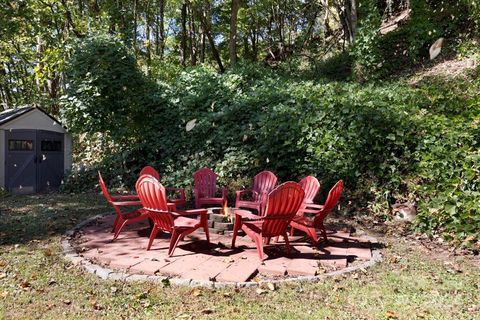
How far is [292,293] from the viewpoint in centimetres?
339

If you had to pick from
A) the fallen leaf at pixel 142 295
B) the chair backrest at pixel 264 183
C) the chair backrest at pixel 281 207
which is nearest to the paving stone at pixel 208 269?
the fallen leaf at pixel 142 295

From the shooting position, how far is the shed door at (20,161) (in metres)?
10.4

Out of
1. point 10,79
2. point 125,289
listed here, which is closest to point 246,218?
point 125,289

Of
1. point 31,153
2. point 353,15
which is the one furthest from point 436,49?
point 31,153

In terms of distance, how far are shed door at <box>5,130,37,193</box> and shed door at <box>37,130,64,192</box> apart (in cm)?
15

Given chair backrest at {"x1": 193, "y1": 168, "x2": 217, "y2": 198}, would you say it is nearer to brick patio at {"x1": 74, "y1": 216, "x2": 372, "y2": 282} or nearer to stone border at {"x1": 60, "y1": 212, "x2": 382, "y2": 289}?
brick patio at {"x1": 74, "y1": 216, "x2": 372, "y2": 282}

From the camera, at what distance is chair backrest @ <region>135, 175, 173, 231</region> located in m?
4.43

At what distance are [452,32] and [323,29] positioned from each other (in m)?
8.43

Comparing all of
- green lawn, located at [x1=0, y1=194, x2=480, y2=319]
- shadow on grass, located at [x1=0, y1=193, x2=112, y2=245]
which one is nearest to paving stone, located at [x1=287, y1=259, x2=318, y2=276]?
green lawn, located at [x1=0, y1=194, x2=480, y2=319]

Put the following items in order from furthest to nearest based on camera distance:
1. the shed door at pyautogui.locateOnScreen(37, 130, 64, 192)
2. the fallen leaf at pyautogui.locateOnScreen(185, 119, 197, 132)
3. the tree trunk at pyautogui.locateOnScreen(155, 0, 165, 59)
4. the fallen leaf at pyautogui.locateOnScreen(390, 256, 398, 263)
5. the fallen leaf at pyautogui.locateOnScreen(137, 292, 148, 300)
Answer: the tree trunk at pyautogui.locateOnScreen(155, 0, 165, 59), the shed door at pyautogui.locateOnScreen(37, 130, 64, 192), the fallen leaf at pyautogui.locateOnScreen(185, 119, 197, 132), the fallen leaf at pyautogui.locateOnScreen(390, 256, 398, 263), the fallen leaf at pyautogui.locateOnScreen(137, 292, 148, 300)

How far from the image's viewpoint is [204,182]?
6.70m

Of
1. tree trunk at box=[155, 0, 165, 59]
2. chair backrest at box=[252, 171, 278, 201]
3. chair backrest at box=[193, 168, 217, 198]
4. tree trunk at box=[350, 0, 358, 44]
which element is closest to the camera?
chair backrest at box=[252, 171, 278, 201]

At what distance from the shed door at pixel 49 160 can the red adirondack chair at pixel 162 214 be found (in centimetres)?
740

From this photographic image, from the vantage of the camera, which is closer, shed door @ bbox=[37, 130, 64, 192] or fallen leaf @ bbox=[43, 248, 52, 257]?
fallen leaf @ bbox=[43, 248, 52, 257]
